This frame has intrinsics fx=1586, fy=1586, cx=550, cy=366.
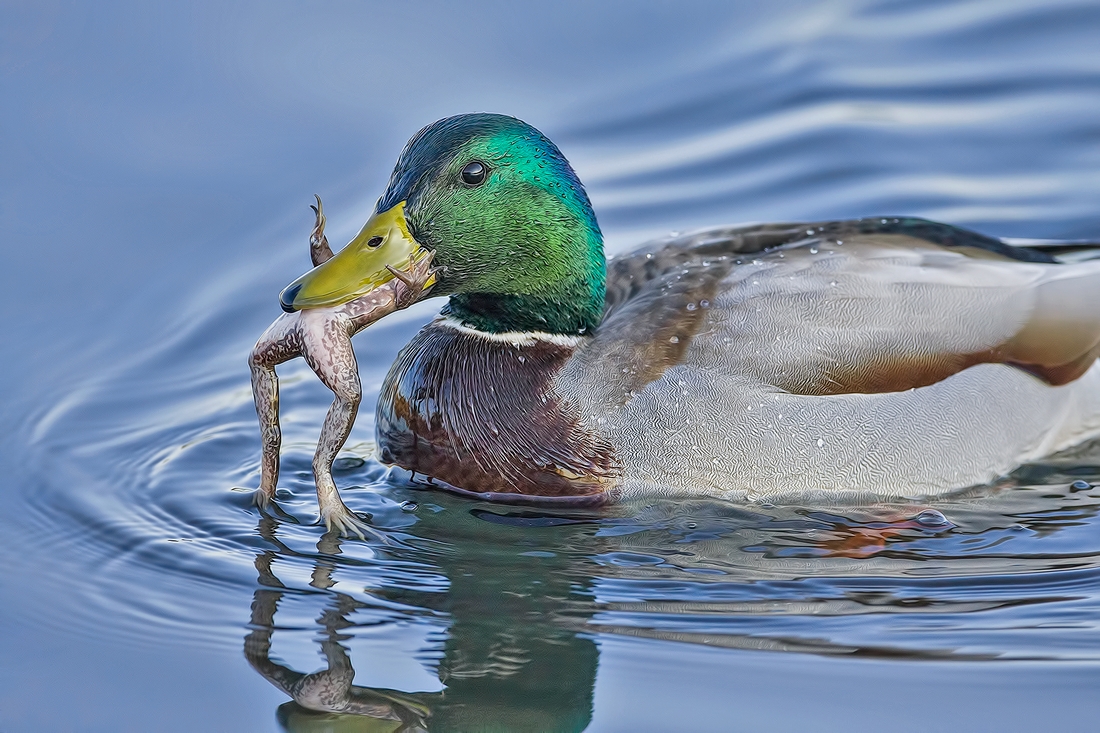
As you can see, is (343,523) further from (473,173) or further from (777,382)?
(777,382)

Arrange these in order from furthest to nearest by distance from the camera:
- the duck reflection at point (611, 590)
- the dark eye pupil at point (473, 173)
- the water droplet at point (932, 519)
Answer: the water droplet at point (932, 519) < the dark eye pupil at point (473, 173) < the duck reflection at point (611, 590)

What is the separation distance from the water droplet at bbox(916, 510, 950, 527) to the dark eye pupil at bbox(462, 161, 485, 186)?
2096mm

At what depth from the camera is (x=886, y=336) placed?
6.11 meters

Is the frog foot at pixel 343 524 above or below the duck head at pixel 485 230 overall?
below

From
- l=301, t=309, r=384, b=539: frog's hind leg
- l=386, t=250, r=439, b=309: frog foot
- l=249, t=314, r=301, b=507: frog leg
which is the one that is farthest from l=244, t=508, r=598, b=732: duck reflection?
l=386, t=250, r=439, b=309: frog foot

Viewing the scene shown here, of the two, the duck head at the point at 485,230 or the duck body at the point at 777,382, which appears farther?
the duck body at the point at 777,382

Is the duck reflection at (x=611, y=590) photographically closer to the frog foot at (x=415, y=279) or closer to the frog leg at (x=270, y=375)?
the frog leg at (x=270, y=375)

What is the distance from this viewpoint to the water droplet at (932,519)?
599 cm

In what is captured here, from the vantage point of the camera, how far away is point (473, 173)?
5.84 meters

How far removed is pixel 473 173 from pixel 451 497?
130 cm

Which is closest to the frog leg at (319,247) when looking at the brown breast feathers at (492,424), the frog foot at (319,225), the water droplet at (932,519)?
the frog foot at (319,225)

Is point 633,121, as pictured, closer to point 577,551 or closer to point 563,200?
point 563,200

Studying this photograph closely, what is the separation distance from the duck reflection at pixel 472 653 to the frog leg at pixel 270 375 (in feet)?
0.81

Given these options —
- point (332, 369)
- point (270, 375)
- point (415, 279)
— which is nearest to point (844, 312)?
point (415, 279)
